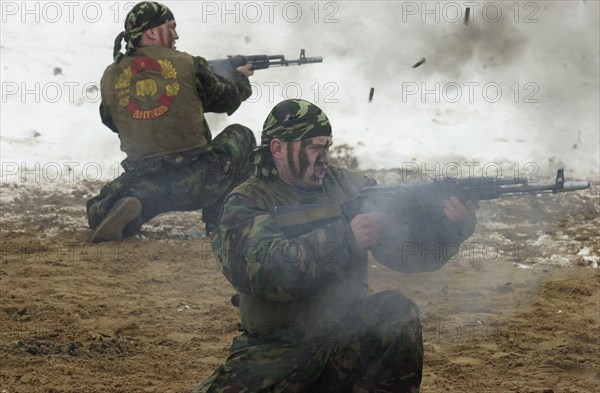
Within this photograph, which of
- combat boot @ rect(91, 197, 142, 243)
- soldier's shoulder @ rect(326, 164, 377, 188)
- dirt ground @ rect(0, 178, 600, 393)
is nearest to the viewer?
soldier's shoulder @ rect(326, 164, 377, 188)

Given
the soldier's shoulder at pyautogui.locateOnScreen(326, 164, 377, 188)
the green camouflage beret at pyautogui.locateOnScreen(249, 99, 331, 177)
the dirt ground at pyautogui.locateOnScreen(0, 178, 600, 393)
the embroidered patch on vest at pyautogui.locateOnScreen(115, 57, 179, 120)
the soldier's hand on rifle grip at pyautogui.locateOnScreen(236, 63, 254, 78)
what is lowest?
the dirt ground at pyautogui.locateOnScreen(0, 178, 600, 393)

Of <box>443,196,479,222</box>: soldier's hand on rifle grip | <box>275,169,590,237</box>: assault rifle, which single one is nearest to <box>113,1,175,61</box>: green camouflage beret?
<box>275,169,590,237</box>: assault rifle

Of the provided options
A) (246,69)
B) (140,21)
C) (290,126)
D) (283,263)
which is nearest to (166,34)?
(140,21)

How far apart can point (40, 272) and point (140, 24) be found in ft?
6.73

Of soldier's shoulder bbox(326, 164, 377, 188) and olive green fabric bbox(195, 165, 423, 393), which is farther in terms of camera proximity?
soldier's shoulder bbox(326, 164, 377, 188)

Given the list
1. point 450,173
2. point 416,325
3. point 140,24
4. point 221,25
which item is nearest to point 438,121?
point 450,173

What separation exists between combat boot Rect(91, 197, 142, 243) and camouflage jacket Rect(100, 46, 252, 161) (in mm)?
377

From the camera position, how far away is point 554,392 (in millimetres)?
4621

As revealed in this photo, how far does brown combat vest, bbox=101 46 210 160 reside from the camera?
732 cm

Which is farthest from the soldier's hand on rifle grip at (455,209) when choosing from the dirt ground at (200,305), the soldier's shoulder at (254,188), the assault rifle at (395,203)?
the dirt ground at (200,305)

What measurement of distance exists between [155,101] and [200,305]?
76.8 inches

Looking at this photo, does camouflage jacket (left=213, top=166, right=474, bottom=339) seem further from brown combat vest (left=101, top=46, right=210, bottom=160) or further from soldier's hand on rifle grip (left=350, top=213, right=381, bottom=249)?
brown combat vest (left=101, top=46, right=210, bottom=160)

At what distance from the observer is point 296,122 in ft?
12.7

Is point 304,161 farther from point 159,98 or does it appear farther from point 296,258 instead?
point 159,98
